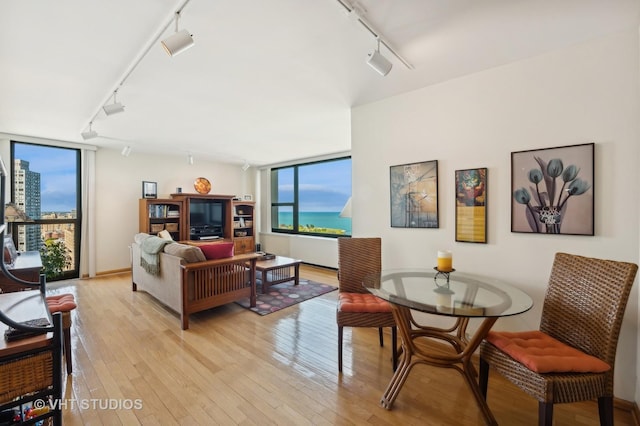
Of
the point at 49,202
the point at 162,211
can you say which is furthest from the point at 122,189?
the point at 49,202

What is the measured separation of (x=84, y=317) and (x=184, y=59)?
302cm

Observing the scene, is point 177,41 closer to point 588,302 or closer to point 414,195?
point 414,195

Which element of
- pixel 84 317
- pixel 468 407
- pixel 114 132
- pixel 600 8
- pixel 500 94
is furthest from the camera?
pixel 114 132

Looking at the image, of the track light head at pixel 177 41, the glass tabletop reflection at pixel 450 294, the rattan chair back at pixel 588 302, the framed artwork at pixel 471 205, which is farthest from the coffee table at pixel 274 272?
the rattan chair back at pixel 588 302

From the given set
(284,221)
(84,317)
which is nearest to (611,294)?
(84,317)

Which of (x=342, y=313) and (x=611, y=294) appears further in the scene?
(x=342, y=313)

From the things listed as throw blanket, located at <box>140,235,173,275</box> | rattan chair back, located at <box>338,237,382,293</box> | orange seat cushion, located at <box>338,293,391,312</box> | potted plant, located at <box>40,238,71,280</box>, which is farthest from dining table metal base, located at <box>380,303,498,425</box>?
potted plant, located at <box>40,238,71,280</box>

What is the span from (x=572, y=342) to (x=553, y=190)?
100 centimetres

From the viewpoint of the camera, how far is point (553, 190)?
6.51 feet

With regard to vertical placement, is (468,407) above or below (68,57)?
below

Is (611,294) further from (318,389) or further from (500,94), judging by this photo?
(318,389)

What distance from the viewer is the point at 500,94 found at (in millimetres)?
2217

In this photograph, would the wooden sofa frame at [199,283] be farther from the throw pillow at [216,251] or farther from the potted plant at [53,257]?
the potted plant at [53,257]

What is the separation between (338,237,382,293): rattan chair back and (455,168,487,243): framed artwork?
0.73 metres
